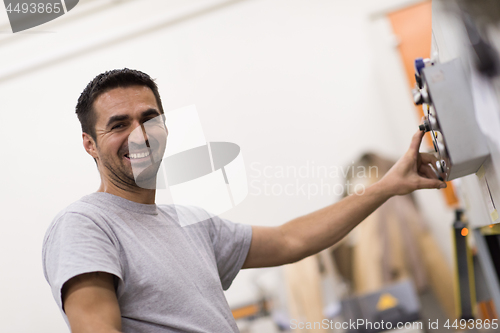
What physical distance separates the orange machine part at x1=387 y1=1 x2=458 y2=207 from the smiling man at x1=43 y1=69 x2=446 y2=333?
1.63 m

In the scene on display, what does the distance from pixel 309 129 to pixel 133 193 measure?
1533 millimetres

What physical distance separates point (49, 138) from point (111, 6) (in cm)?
101

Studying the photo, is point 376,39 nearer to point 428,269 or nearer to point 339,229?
point 428,269

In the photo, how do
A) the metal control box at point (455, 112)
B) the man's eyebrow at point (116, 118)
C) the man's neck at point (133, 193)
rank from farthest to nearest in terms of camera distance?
the man's neck at point (133, 193)
the man's eyebrow at point (116, 118)
the metal control box at point (455, 112)

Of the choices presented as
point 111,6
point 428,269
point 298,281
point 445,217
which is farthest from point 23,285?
point 445,217

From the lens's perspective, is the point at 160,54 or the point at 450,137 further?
the point at 160,54

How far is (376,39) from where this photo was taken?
2.45m

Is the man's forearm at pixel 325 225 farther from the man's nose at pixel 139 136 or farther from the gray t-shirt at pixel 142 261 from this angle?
the man's nose at pixel 139 136

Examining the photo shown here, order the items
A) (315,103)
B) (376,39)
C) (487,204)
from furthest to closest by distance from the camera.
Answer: (376,39) → (315,103) → (487,204)

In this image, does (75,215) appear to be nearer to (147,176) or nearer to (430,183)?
(147,176)

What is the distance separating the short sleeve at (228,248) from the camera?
0.94 meters

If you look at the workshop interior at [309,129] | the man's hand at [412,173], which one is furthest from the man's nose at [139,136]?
the man's hand at [412,173]

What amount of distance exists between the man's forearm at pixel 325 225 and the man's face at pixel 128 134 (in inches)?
15.6

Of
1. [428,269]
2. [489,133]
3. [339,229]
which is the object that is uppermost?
[489,133]
